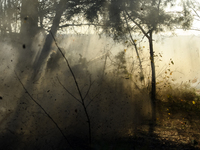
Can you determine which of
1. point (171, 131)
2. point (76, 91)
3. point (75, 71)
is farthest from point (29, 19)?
point (171, 131)

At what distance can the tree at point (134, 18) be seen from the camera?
650cm

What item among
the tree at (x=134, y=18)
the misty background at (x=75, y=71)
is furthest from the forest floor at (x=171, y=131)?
the tree at (x=134, y=18)

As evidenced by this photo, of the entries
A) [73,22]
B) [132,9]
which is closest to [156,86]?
[132,9]

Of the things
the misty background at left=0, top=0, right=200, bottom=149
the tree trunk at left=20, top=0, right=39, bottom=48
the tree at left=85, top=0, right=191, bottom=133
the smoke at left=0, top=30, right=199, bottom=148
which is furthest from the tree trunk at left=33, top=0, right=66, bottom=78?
the tree at left=85, top=0, right=191, bottom=133

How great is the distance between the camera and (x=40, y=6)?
6.94 metres

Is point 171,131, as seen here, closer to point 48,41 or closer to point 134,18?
point 134,18

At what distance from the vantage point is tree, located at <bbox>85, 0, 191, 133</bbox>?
6496 millimetres

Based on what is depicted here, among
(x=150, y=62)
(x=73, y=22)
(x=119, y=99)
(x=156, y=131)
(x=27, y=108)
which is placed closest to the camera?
(x=156, y=131)

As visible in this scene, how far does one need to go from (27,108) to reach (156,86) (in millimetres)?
4153

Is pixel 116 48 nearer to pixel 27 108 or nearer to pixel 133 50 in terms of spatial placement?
pixel 133 50

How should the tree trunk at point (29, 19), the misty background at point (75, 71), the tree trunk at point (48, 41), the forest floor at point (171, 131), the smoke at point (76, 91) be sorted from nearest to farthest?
1. the forest floor at point (171, 131)
2. the smoke at point (76, 91)
3. the misty background at point (75, 71)
4. the tree trunk at point (48, 41)
5. the tree trunk at point (29, 19)

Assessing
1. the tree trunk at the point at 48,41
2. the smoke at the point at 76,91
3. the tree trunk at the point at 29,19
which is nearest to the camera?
the smoke at the point at 76,91

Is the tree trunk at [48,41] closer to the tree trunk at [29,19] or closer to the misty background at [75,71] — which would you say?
the misty background at [75,71]

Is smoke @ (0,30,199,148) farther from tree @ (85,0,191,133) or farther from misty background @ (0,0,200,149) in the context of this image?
tree @ (85,0,191,133)
